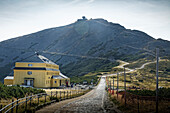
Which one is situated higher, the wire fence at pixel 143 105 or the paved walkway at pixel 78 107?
the wire fence at pixel 143 105

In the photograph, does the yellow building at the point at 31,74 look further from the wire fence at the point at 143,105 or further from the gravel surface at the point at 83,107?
the wire fence at the point at 143,105

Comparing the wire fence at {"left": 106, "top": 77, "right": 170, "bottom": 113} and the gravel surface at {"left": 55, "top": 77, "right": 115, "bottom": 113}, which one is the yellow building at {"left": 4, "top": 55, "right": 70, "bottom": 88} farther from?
the wire fence at {"left": 106, "top": 77, "right": 170, "bottom": 113}

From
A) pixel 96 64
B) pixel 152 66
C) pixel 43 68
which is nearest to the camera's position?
pixel 43 68

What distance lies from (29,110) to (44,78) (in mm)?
49847

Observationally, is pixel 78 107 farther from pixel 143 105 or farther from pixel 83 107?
pixel 143 105

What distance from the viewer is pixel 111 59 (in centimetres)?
19962

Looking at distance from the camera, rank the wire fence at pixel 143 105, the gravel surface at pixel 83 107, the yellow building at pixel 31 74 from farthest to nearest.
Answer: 1. the yellow building at pixel 31 74
2. the gravel surface at pixel 83 107
3. the wire fence at pixel 143 105

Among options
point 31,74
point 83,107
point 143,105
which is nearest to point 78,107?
point 83,107

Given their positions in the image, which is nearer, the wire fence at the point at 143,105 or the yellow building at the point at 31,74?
the wire fence at the point at 143,105

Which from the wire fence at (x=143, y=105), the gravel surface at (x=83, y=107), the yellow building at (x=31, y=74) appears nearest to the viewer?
the wire fence at (x=143, y=105)

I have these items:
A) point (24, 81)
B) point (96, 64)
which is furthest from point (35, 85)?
point (96, 64)

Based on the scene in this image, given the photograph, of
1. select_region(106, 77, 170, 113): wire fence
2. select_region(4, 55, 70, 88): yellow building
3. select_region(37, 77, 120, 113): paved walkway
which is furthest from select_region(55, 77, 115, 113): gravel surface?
select_region(4, 55, 70, 88): yellow building

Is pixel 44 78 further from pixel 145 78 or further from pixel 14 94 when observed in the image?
pixel 145 78

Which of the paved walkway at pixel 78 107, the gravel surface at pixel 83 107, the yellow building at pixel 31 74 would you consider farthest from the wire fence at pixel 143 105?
the yellow building at pixel 31 74
